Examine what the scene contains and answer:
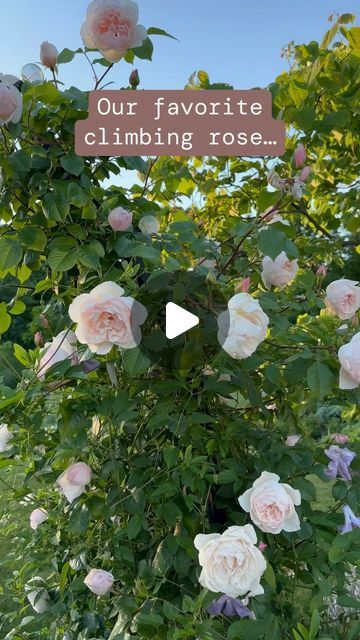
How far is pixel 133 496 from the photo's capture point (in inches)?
54.2

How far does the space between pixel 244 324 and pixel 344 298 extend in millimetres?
312

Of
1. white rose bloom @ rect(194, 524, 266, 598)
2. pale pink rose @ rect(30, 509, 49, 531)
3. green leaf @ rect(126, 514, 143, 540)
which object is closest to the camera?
white rose bloom @ rect(194, 524, 266, 598)

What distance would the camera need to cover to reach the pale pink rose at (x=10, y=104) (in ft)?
4.12

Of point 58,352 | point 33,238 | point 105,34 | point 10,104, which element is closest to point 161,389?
point 58,352

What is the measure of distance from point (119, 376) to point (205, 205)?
146cm

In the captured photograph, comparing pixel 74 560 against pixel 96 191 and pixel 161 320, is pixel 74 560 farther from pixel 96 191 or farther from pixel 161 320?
pixel 96 191

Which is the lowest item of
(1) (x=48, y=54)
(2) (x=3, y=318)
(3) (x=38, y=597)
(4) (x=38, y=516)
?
(3) (x=38, y=597)

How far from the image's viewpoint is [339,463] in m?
1.46

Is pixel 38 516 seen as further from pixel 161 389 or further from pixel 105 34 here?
pixel 105 34

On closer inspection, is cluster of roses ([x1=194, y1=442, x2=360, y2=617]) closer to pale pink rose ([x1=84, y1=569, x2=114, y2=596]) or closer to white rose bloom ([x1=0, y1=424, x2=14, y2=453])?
pale pink rose ([x1=84, y1=569, x2=114, y2=596])

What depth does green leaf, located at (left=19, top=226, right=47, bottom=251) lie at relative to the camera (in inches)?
54.5

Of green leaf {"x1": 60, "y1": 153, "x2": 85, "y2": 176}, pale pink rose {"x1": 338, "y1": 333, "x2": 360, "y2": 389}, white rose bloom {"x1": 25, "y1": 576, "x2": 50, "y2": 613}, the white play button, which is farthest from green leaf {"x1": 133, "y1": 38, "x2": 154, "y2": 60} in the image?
white rose bloom {"x1": 25, "y1": 576, "x2": 50, "y2": 613}

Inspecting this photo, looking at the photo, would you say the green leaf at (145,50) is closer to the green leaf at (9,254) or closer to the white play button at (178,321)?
the green leaf at (9,254)

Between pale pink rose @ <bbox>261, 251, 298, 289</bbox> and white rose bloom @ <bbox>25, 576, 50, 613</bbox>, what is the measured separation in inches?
47.0
